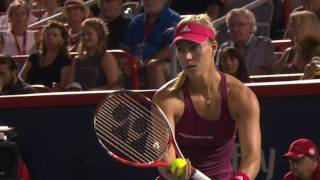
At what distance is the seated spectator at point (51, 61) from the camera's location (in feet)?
29.8

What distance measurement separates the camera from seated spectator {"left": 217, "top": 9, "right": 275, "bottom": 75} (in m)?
8.50

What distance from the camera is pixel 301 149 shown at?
7.14m

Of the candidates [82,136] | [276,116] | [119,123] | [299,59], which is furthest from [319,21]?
[119,123]

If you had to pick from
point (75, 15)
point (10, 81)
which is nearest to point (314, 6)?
point (75, 15)

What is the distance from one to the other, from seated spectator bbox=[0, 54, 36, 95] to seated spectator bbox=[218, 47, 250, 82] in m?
1.64

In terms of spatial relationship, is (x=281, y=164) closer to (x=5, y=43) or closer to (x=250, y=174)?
(x=250, y=174)

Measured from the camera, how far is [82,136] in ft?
27.2

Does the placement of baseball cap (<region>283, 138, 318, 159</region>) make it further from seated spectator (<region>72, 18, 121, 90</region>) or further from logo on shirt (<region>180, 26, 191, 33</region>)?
logo on shirt (<region>180, 26, 191, 33</region>)

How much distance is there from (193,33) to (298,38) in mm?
3173

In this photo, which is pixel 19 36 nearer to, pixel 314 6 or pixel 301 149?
pixel 314 6

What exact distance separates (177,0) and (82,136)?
2.74 metres

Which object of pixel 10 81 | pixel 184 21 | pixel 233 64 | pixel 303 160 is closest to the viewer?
pixel 184 21

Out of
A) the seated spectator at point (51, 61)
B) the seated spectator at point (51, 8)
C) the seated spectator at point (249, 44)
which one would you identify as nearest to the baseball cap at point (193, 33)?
the seated spectator at point (249, 44)

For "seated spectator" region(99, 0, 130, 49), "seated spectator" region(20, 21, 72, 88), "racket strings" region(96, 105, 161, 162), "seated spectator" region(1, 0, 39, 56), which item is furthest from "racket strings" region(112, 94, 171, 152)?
"seated spectator" region(1, 0, 39, 56)
